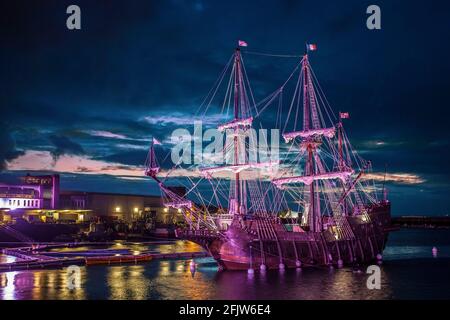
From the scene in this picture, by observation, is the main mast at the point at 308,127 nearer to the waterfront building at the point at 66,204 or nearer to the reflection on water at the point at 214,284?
the reflection on water at the point at 214,284

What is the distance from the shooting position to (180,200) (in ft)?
183

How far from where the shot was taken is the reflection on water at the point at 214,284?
43.4 m

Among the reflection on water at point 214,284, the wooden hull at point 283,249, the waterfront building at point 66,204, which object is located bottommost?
the reflection on water at point 214,284

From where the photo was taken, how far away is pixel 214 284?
4838 centimetres

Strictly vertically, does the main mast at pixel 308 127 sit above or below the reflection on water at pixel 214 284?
above

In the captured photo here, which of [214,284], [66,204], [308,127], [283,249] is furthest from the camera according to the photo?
[66,204]

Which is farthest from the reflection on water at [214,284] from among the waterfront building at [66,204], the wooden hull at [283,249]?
the waterfront building at [66,204]

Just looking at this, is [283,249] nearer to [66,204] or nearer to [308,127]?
[308,127]

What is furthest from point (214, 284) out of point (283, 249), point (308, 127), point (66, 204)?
point (66, 204)

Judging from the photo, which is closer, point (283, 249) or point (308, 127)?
point (283, 249)

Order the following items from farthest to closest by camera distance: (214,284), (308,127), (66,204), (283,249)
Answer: (66,204)
(308,127)
(283,249)
(214,284)
